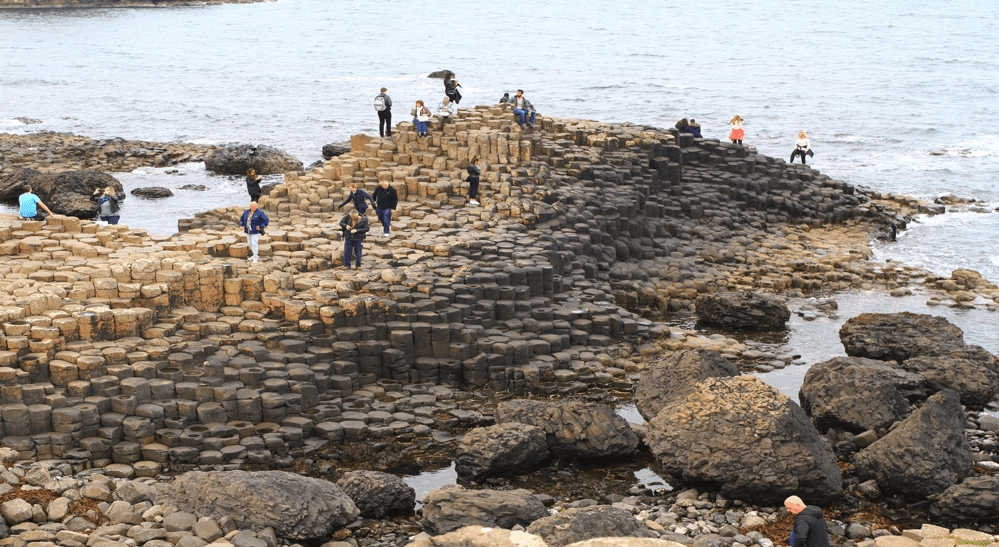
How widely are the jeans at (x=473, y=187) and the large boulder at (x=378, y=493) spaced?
13.1 metres

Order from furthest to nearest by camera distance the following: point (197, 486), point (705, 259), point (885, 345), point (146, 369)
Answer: point (705, 259), point (885, 345), point (146, 369), point (197, 486)

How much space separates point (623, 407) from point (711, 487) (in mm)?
3996

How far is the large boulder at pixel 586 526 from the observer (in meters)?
13.0

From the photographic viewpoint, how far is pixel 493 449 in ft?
55.7

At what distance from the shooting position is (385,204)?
24875 mm

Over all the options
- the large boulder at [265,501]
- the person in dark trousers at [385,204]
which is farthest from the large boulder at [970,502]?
the person in dark trousers at [385,204]

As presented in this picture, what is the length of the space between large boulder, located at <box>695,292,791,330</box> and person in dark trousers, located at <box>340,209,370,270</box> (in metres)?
9.11

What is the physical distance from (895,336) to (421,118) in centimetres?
1576

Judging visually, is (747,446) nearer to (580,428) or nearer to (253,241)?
(580,428)

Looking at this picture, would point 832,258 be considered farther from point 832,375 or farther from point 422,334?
point 422,334

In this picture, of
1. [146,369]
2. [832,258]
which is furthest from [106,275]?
[832,258]

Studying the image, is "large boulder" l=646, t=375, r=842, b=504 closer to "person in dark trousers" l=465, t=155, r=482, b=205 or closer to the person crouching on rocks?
"person in dark trousers" l=465, t=155, r=482, b=205

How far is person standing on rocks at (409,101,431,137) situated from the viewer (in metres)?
30.8

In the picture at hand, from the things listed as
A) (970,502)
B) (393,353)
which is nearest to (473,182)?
(393,353)
